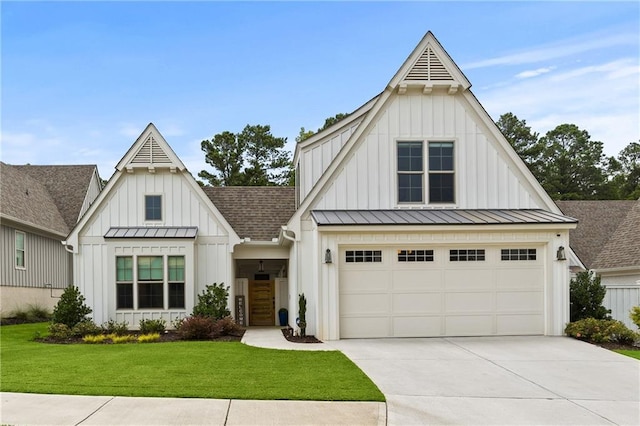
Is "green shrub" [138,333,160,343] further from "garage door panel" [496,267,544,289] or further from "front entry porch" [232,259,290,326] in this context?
"garage door panel" [496,267,544,289]

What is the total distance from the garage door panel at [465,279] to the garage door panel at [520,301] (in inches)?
25.7

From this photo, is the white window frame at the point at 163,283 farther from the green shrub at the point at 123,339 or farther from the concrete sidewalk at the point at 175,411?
the concrete sidewalk at the point at 175,411

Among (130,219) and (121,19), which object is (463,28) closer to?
(121,19)

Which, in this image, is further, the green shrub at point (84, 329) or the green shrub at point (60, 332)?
the green shrub at point (84, 329)

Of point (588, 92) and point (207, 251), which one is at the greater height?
point (588, 92)

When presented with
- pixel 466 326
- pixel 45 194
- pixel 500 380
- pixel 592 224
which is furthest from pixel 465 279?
pixel 45 194

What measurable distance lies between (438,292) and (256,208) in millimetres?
8852

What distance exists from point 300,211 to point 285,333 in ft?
12.7

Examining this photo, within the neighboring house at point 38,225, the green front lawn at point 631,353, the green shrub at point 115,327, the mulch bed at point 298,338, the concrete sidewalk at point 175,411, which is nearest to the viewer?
the concrete sidewalk at point 175,411

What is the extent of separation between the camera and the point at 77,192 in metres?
31.8

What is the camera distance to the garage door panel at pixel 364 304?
16.1 m

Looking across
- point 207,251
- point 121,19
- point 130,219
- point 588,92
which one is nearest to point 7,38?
point 121,19

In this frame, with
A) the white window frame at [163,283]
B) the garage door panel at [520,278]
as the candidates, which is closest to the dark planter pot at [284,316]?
the white window frame at [163,283]

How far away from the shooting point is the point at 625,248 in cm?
2192
